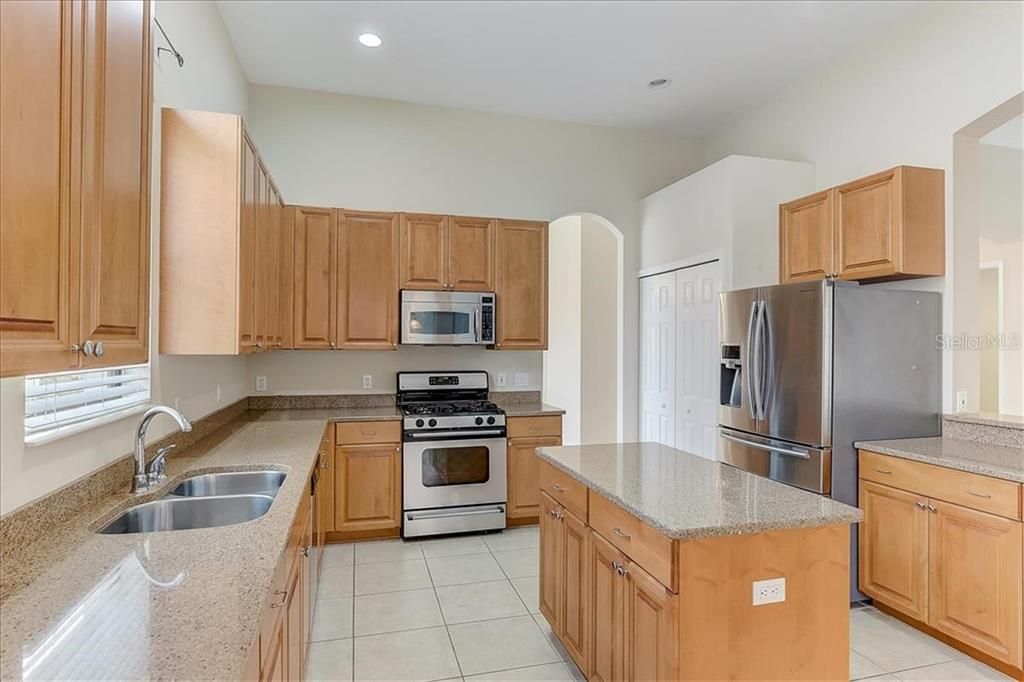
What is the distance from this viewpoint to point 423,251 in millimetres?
4223

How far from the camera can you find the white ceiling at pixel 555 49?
10.6 feet

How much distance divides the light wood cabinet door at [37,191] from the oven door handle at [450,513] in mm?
3129

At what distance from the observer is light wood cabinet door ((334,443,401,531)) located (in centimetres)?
386

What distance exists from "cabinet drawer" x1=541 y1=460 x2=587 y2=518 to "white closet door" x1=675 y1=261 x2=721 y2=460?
6.01 feet

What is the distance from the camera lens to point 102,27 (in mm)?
1155

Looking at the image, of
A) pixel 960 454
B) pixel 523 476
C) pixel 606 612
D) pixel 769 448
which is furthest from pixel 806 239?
pixel 606 612

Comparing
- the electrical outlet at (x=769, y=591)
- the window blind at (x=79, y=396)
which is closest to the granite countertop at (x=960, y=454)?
the electrical outlet at (x=769, y=591)

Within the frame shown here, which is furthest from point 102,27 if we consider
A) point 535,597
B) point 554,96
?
point 554,96

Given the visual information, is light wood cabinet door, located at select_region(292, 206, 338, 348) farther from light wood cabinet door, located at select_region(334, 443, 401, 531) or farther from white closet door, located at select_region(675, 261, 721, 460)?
white closet door, located at select_region(675, 261, 721, 460)

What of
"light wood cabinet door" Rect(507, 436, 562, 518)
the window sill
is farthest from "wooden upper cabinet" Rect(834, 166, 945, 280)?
the window sill

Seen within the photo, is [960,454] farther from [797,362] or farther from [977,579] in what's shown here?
[797,362]

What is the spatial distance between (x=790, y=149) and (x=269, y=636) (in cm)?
449

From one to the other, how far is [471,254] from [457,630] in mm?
2629

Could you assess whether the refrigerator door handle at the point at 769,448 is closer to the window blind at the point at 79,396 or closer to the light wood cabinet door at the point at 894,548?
the light wood cabinet door at the point at 894,548
